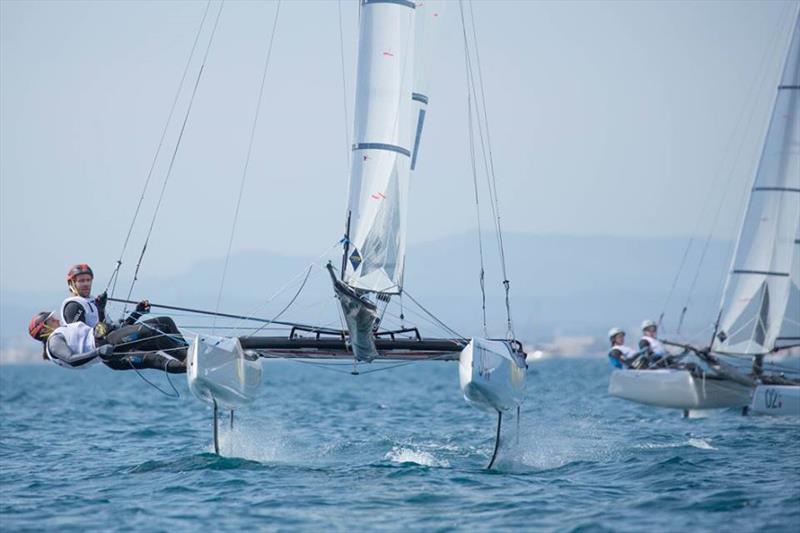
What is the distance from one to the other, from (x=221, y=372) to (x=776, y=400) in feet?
36.6

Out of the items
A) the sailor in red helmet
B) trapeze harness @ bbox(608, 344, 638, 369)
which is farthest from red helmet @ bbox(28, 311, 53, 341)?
trapeze harness @ bbox(608, 344, 638, 369)

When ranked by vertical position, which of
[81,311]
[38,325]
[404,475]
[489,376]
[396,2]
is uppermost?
[396,2]

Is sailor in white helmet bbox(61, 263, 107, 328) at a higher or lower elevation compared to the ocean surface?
higher

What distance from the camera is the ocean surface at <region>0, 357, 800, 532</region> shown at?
33.3ft

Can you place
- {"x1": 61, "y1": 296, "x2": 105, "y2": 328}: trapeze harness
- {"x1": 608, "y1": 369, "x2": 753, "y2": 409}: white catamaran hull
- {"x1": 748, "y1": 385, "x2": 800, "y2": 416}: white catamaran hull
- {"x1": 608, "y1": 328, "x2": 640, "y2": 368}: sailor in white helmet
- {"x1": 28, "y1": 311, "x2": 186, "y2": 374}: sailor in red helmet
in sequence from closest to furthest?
{"x1": 28, "y1": 311, "x2": 186, "y2": 374}: sailor in red helmet < {"x1": 61, "y1": 296, "x2": 105, "y2": 328}: trapeze harness < {"x1": 748, "y1": 385, "x2": 800, "y2": 416}: white catamaran hull < {"x1": 608, "y1": 369, "x2": 753, "y2": 409}: white catamaran hull < {"x1": 608, "y1": 328, "x2": 640, "y2": 368}: sailor in white helmet

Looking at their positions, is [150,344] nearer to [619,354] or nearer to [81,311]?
[81,311]

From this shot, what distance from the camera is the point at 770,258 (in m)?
23.4

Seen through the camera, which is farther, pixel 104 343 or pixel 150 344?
pixel 150 344

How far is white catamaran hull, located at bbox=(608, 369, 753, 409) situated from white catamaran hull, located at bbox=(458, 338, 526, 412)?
903cm

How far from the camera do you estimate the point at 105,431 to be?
19.8 m

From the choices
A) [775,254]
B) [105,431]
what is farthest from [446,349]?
[775,254]

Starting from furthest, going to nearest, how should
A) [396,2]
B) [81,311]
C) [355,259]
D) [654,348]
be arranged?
[654,348]
[396,2]
[355,259]
[81,311]

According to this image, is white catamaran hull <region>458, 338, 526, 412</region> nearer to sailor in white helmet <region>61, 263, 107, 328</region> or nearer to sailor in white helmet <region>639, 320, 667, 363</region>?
sailor in white helmet <region>61, 263, 107, 328</region>

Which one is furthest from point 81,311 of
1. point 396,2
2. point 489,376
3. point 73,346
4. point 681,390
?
point 681,390
